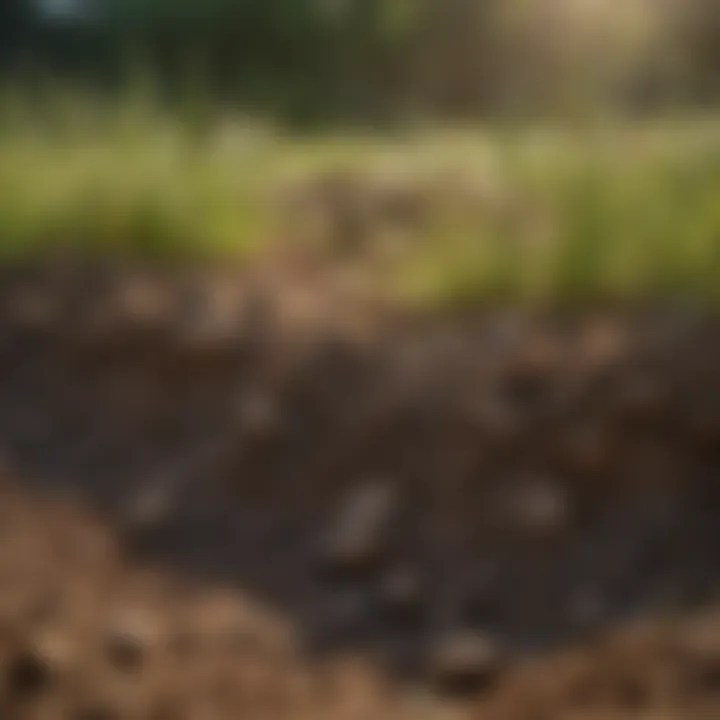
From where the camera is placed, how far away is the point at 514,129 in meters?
3.10

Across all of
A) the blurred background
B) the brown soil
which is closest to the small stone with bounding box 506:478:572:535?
the brown soil

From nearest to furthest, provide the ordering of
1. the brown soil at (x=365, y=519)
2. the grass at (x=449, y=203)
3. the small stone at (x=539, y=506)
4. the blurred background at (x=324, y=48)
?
the brown soil at (x=365, y=519)
the small stone at (x=539, y=506)
the grass at (x=449, y=203)
the blurred background at (x=324, y=48)

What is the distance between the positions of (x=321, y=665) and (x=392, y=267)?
5.15ft

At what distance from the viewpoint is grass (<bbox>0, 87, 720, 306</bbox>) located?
8.19ft

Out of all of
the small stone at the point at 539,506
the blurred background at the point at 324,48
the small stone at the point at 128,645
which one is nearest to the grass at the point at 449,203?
the small stone at the point at 539,506

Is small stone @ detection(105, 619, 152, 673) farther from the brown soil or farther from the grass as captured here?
the grass

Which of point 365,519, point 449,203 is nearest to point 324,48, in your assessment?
point 449,203

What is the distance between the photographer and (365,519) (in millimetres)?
1969

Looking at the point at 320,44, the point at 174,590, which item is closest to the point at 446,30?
the point at 320,44

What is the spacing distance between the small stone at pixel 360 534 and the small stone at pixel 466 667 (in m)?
0.26

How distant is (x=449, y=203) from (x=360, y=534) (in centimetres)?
188

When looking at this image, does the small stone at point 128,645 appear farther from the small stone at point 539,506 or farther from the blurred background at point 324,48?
the blurred background at point 324,48

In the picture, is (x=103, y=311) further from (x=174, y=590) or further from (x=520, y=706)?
(x=520, y=706)

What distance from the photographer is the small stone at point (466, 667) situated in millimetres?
1601
